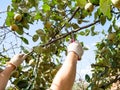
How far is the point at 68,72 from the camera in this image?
4.99 feet

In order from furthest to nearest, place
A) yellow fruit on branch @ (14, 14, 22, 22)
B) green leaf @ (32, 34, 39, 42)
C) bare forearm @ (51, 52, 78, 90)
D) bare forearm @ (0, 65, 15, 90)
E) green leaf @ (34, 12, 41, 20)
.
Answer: green leaf @ (32, 34, 39, 42), green leaf @ (34, 12, 41, 20), yellow fruit on branch @ (14, 14, 22, 22), bare forearm @ (0, 65, 15, 90), bare forearm @ (51, 52, 78, 90)

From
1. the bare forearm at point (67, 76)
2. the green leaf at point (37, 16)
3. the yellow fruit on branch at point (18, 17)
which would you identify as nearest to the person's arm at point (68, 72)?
the bare forearm at point (67, 76)

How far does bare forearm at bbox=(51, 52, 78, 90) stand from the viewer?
1.46 m

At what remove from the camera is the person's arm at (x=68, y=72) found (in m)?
1.46

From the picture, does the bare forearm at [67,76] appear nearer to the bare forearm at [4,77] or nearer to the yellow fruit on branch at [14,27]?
the bare forearm at [4,77]

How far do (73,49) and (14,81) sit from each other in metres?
→ 1.16

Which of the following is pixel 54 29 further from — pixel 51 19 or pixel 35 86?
pixel 35 86

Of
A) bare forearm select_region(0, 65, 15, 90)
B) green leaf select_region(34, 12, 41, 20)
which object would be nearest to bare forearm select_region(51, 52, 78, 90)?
bare forearm select_region(0, 65, 15, 90)

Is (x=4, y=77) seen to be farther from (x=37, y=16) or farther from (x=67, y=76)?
(x=37, y=16)

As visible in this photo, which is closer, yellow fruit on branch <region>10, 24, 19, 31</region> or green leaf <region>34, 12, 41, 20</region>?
yellow fruit on branch <region>10, 24, 19, 31</region>

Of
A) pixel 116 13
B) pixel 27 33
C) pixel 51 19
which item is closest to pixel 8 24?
pixel 27 33

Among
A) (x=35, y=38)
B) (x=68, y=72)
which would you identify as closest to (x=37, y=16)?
(x=35, y=38)

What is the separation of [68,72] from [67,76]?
0.08 ft

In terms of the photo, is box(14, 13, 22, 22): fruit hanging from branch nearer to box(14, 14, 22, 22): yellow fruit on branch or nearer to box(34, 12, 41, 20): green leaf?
box(14, 14, 22, 22): yellow fruit on branch
